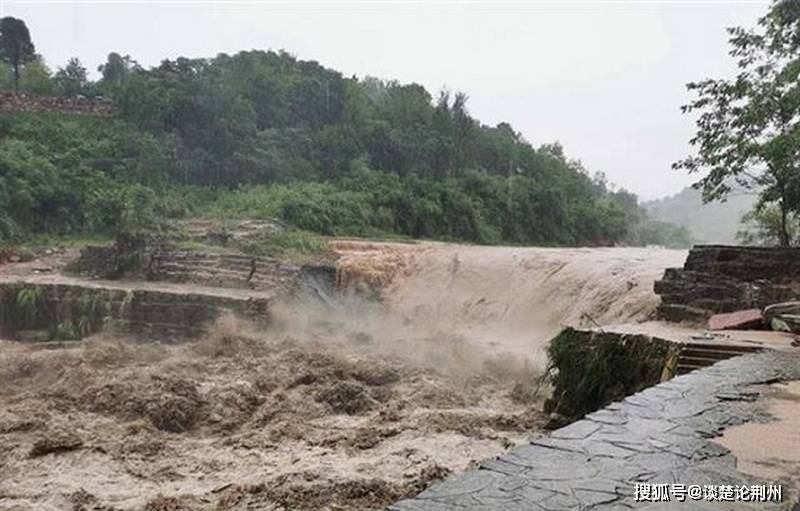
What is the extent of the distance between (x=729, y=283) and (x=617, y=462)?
6258 mm

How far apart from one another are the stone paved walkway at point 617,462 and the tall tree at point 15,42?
3157 centimetres

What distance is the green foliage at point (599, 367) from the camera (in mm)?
6406

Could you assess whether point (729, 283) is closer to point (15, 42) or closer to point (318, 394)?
point (318, 394)

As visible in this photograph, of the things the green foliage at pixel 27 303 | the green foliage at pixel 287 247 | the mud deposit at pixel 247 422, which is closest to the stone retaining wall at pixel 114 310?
the green foliage at pixel 27 303

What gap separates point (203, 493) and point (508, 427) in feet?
10.4

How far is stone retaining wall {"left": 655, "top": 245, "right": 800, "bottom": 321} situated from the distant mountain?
58.1 meters

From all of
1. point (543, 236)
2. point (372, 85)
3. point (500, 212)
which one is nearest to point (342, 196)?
point (500, 212)

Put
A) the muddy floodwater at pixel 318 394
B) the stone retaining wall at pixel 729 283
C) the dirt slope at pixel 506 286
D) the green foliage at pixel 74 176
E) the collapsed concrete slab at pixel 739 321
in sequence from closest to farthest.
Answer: the muddy floodwater at pixel 318 394, the collapsed concrete slab at pixel 739 321, the stone retaining wall at pixel 729 283, the dirt slope at pixel 506 286, the green foliage at pixel 74 176

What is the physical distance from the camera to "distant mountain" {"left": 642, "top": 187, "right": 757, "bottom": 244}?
6731 cm

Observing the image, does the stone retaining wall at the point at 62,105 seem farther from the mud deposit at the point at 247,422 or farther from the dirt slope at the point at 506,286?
the mud deposit at the point at 247,422

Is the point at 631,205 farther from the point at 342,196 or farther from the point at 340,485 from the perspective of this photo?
the point at 340,485

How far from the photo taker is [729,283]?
8.41 metres

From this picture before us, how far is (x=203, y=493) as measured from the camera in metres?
5.61

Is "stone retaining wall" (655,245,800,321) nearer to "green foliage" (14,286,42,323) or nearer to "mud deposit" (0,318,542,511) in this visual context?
"mud deposit" (0,318,542,511)
